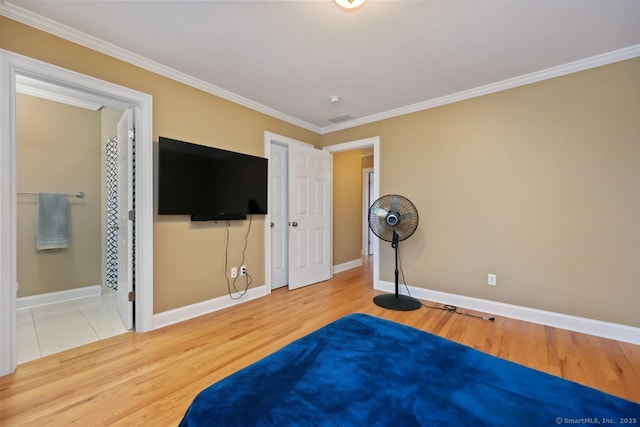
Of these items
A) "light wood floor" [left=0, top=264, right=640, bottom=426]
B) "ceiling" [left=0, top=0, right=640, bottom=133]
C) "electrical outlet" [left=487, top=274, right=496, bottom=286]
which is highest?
"ceiling" [left=0, top=0, right=640, bottom=133]

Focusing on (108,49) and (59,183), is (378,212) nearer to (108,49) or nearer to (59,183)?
(108,49)

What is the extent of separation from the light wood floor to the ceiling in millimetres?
2372

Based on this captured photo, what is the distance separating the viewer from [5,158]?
1.66 m

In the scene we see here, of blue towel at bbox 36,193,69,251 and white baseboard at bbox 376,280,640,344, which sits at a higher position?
blue towel at bbox 36,193,69,251

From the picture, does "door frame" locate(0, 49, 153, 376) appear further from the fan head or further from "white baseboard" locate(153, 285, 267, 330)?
the fan head

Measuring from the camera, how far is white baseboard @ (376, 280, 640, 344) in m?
2.13

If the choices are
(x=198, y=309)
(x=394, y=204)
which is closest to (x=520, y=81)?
(x=394, y=204)

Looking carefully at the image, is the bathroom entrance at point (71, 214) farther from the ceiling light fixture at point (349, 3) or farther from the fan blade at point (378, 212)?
the fan blade at point (378, 212)

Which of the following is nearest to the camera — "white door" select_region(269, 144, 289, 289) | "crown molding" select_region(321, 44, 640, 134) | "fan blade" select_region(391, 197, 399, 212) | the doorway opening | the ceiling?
the ceiling

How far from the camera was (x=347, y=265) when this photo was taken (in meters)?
4.76

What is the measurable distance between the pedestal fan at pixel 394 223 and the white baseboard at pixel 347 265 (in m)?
1.39

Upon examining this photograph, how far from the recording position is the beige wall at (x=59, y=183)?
2.87 meters

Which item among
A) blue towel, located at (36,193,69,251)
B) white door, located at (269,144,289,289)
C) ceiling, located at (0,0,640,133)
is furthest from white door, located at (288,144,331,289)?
blue towel, located at (36,193,69,251)

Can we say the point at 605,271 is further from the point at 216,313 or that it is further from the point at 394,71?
the point at 216,313
